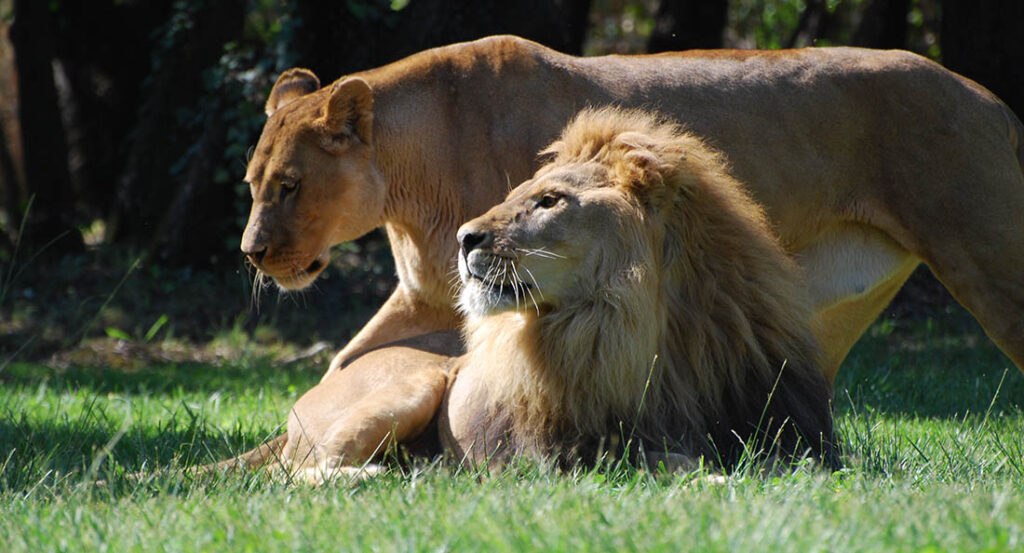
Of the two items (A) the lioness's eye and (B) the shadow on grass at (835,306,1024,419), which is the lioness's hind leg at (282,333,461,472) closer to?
(A) the lioness's eye

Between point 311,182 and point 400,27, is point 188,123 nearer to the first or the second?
point 400,27

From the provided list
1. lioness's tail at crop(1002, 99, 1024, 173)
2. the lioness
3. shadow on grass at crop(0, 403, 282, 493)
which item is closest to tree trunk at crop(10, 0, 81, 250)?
shadow on grass at crop(0, 403, 282, 493)

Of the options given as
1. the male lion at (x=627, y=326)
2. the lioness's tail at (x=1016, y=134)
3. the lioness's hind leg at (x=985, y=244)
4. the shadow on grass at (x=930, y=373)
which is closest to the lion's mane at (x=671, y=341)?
the male lion at (x=627, y=326)

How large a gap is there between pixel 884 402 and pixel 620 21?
1548 centimetres

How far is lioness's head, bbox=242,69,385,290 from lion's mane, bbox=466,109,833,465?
1.38m

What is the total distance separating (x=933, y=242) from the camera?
5.87 m

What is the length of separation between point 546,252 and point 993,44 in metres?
6.13

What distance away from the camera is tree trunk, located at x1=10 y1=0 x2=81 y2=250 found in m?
12.2

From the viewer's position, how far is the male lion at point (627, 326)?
4.12 metres

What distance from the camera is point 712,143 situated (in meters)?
5.82

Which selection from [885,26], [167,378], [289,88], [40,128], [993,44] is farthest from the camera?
[885,26]

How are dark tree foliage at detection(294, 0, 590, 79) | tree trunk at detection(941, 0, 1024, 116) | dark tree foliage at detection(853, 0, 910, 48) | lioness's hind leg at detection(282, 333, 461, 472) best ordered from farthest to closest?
dark tree foliage at detection(853, 0, 910, 48) < dark tree foliage at detection(294, 0, 590, 79) < tree trunk at detection(941, 0, 1024, 116) < lioness's hind leg at detection(282, 333, 461, 472)

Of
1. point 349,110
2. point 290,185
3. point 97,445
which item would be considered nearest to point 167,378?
point 97,445

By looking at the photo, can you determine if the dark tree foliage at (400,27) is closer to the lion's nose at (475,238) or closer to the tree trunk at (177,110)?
the tree trunk at (177,110)
